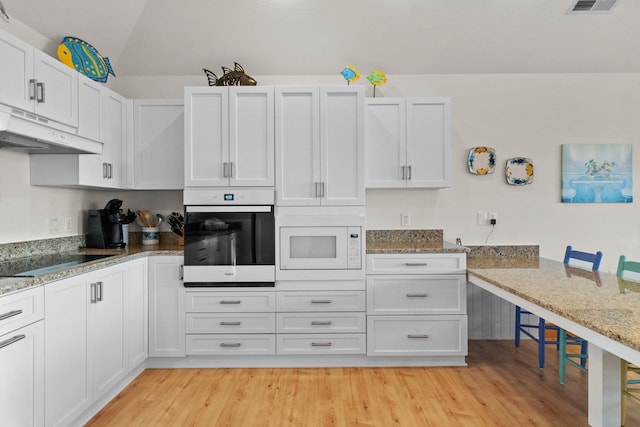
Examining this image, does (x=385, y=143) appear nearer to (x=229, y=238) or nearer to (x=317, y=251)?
(x=317, y=251)

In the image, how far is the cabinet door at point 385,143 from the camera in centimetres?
335

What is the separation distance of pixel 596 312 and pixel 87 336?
8.09 feet

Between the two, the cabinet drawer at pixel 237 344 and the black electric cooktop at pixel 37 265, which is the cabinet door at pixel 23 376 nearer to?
the black electric cooktop at pixel 37 265

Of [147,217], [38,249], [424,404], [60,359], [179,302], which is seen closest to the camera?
[60,359]

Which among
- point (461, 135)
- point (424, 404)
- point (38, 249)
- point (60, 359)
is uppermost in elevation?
point (461, 135)

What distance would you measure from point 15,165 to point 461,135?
3.46m

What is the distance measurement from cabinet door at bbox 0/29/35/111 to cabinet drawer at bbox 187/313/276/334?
1754 millimetres

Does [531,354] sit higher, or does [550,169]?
[550,169]

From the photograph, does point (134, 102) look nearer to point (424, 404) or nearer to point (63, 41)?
point (63, 41)

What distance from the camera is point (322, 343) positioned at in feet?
10.1

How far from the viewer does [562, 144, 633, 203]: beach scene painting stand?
3.71 meters

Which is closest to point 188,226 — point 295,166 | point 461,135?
point 295,166

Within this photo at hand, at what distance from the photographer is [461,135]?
3.74 metres

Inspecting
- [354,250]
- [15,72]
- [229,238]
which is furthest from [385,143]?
[15,72]
